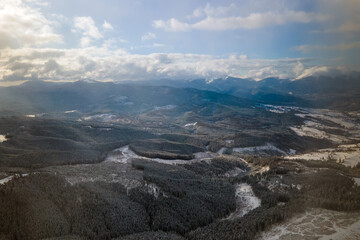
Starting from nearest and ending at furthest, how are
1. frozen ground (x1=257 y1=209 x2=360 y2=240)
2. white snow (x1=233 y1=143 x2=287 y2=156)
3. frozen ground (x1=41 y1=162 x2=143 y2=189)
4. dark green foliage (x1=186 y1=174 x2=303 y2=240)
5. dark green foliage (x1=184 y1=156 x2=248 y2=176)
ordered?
1. frozen ground (x1=257 y1=209 x2=360 y2=240)
2. dark green foliage (x1=186 y1=174 x2=303 y2=240)
3. frozen ground (x1=41 y1=162 x2=143 y2=189)
4. dark green foliage (x1=184 y1=156 x2=248 y2=176)
5. white snow (x1=233 y1=143 x2=287 y2=156)

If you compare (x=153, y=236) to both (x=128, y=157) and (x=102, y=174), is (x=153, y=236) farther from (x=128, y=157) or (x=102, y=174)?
(x=128, y=157)

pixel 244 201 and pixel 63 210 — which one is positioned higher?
pixel 63 210

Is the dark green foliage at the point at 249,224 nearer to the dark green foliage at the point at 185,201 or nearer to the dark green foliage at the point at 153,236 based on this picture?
the dark green foliage at the point at 153,236

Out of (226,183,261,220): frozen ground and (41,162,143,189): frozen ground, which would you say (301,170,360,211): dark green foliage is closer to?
(226,183,261,220): frozen ground

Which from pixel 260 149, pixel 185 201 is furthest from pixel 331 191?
pixel 260 149

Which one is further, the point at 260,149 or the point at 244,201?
the point at 260,149

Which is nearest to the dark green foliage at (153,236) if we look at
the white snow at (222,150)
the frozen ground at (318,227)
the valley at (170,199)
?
the valley at (170,199)

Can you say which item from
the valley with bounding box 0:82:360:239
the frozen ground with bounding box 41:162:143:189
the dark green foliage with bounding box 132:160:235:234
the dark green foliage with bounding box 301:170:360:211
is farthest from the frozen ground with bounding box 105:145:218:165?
the dark green foliage with bounding box 301:170:360:211
